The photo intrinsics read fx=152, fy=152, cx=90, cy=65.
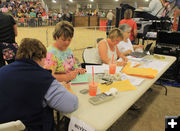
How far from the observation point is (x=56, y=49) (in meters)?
1.59

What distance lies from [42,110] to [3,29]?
6.63 ft

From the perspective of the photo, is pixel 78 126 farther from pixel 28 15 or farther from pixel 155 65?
pixel 28 15

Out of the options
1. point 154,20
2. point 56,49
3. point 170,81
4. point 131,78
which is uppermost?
point 154,20

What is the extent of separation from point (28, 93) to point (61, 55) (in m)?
0.84

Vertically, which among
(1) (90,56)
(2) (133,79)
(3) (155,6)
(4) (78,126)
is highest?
(3) (155,6)

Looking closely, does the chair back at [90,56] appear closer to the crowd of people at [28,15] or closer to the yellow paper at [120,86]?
the yellow paper at [120,86]

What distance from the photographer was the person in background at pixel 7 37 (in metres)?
2.40

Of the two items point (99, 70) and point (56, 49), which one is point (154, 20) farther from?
point (56, 49)

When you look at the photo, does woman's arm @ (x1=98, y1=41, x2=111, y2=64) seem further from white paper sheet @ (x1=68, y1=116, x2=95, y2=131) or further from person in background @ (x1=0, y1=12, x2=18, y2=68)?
person in background @ (x1=0, y1=12, x2=18, y2=68)

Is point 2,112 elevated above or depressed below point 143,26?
below

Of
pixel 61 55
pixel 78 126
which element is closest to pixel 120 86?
pixel 78 126

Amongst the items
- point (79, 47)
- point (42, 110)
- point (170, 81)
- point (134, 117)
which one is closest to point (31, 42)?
point (42, 110)

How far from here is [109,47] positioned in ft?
7.30

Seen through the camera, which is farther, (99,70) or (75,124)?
(99,70)
